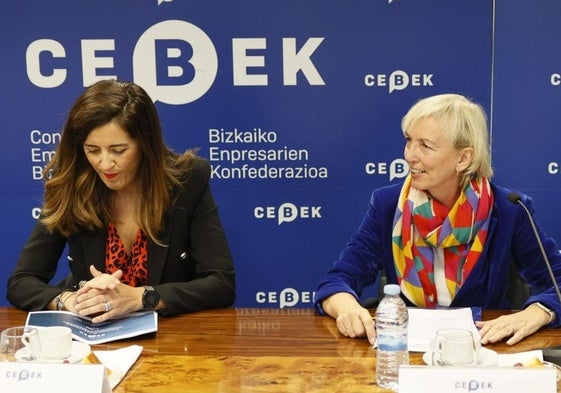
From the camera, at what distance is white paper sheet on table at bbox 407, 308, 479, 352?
1.79 m

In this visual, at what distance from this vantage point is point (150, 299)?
6.86 feet

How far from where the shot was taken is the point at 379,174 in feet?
11.4

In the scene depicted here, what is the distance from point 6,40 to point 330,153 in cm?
159

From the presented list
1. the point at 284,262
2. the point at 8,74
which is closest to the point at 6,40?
the point at 8,74

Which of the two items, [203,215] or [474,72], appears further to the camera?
[474,72]

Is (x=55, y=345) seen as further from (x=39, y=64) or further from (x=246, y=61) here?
(x=39, y=64)

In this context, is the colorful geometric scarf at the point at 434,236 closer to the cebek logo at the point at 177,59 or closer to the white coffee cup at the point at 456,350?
the white coffee cup at the point at 456,350

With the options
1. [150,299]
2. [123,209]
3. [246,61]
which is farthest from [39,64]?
[150,299]

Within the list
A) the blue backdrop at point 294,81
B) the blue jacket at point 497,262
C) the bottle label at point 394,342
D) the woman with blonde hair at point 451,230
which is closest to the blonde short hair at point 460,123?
the woman with blonde hair at point 451,230

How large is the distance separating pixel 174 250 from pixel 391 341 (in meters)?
1.04

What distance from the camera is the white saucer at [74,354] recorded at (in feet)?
5.06

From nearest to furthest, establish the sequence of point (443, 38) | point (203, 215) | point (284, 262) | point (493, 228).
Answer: point (493, 228), point (203, 215), point (443, 38), point (284, 262)

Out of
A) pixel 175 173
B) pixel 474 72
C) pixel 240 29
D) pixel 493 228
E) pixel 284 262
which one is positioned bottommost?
pixel 284 262

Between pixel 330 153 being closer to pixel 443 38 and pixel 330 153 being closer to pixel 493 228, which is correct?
pixel 443 38
